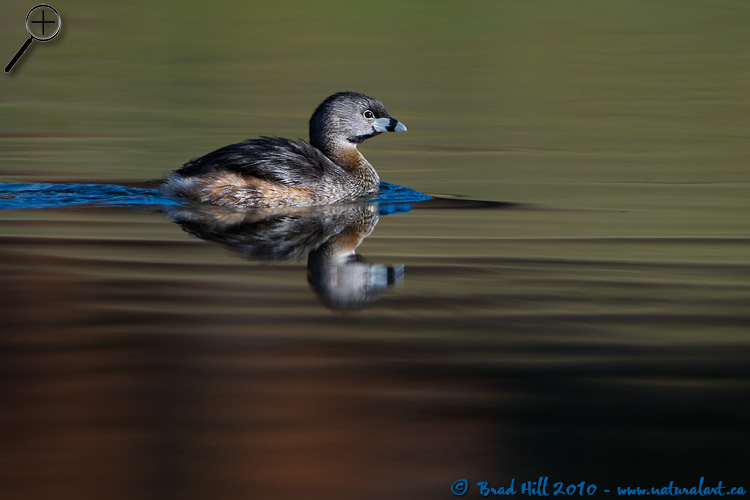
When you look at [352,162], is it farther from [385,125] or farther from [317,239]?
[317,239]

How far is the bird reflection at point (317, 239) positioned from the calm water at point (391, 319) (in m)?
0.03

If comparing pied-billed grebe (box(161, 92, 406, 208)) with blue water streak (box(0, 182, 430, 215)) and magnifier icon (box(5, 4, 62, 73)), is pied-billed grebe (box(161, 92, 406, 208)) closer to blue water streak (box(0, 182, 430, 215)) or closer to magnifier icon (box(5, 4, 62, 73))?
blue water streak (box(0, 182, 430, 215))

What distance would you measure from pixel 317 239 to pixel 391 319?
2.23 metres

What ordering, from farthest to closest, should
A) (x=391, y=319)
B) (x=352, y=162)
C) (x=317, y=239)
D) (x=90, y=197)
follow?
(x=352, y=162) < (x=90, y=197) < (x=317, y=239) < (x=391, y=319)

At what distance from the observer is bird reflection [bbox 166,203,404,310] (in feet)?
21.4

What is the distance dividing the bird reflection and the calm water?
0.03m

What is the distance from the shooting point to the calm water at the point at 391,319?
13.1 feet

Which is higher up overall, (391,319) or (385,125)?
(385,125)

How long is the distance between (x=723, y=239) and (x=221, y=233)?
339 cm

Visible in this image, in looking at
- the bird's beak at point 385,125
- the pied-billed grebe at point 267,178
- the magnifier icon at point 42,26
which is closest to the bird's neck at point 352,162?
the pied-billed grebe at point 267,178

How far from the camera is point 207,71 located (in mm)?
20547

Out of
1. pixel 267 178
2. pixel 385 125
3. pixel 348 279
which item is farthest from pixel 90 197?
pixel 348 279

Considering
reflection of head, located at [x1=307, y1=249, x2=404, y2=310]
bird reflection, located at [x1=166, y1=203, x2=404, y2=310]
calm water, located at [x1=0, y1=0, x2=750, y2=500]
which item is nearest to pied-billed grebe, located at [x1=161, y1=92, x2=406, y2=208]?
bird reflection, located at [x1=166, y1=203, x2=404, y2=310]

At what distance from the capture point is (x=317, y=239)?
7.98 m
